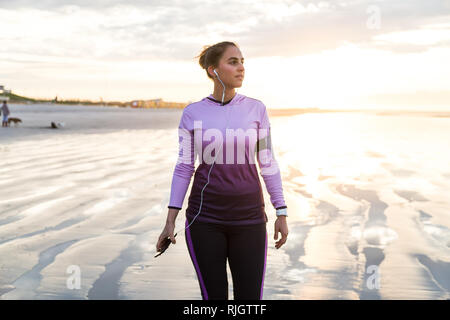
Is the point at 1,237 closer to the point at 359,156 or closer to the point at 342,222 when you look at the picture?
the point at 342,222

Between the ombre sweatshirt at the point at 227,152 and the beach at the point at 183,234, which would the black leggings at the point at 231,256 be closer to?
the ombre sweatshirt at the point at 227,152

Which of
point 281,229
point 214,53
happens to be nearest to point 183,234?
point 281,229

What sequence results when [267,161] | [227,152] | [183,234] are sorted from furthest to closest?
[183,234] < [267,161] < [227,152]

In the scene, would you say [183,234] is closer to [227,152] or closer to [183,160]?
[183,160]

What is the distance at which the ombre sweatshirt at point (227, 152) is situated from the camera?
298 cm

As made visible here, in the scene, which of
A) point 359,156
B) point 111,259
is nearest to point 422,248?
point 111,259

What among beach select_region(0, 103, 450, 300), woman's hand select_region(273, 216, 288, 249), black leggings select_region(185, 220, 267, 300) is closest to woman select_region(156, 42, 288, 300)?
black leggings select_region(185, 220, 267, 300)

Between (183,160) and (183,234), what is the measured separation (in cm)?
400

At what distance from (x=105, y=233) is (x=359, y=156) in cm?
952

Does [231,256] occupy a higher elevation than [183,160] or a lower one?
lower

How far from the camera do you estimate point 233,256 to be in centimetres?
307

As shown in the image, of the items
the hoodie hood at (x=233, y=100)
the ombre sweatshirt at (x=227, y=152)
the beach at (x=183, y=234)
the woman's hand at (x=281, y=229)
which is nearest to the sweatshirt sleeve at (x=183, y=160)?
the ombre sweatshirt at (x=227, y=152)

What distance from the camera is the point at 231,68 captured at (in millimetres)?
3014

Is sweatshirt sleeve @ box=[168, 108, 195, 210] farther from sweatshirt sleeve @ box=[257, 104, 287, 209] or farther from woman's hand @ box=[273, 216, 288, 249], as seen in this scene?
woman's hand @ box=[273, 216, 288, 249]
